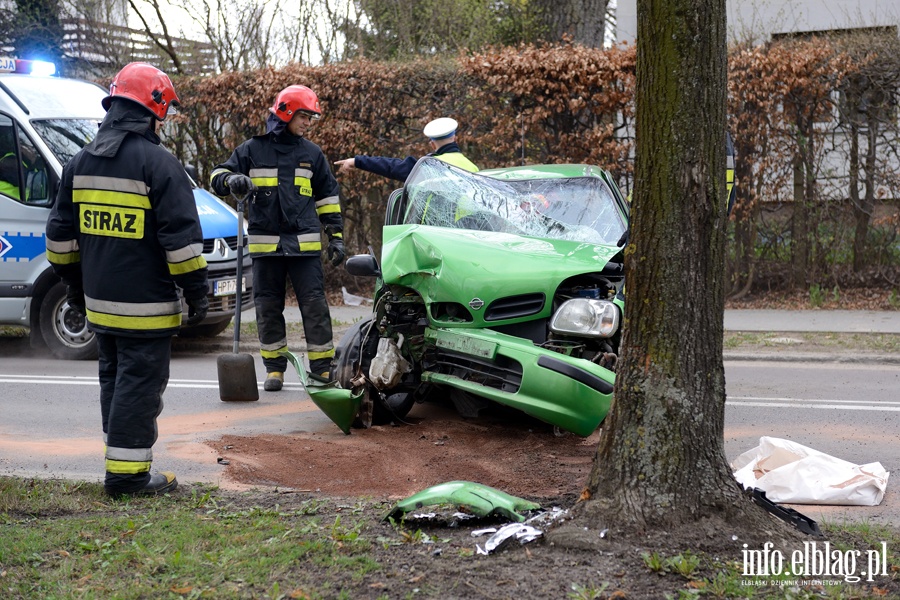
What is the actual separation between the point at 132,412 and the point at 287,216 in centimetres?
291

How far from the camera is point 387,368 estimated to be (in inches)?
226

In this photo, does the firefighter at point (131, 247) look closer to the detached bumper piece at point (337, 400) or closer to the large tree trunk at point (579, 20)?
the detached bumper piece at point (337, 400)

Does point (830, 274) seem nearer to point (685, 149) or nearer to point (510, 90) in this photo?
point (510, 90)

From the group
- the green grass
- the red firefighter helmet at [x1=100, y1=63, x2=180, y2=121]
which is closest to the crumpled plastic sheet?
the green grass

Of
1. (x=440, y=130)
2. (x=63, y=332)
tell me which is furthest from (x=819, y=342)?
(x=63, y=332)

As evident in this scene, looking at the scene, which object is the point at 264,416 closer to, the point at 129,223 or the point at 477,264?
the point at 477,264

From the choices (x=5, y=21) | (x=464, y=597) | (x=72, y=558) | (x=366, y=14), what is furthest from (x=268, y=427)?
(x=5, y=21)

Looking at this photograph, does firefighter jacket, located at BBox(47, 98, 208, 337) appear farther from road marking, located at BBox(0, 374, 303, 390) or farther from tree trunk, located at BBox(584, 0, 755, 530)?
road marking, located at BBox(0, 374, 303, 390)

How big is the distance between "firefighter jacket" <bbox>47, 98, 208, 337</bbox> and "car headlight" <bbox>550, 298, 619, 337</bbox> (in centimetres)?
193

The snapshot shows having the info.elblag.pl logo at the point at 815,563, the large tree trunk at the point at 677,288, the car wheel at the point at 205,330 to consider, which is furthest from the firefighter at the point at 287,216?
the info.elblag.pl logo at the point at 815,563

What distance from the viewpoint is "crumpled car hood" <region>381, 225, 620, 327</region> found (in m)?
5.55

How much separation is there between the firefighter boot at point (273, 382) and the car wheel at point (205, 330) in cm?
254

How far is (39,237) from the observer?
30.4 ft

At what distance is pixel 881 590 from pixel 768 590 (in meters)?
0.39
